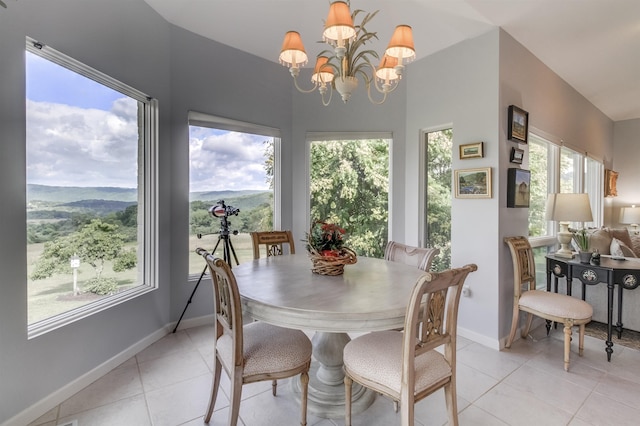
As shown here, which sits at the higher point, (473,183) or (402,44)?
(402,44)

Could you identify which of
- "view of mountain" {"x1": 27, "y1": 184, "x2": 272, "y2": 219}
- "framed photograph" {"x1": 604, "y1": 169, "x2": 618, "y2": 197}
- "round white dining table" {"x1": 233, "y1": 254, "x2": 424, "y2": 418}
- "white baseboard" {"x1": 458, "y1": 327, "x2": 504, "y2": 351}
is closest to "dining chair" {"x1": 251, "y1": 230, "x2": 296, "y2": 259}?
"round white dining table" {"x1": 233, "y1": 254, "x2": 424, "y2": 418}

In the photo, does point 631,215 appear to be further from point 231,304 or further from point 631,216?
point 231,304

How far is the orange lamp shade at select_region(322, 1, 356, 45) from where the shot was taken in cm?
161

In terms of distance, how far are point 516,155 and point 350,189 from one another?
1720mm

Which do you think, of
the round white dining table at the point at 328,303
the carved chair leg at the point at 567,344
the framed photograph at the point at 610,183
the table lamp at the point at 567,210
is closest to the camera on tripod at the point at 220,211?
the round white dining table at the point at 328,303

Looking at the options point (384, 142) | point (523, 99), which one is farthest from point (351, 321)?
point (523, 99)

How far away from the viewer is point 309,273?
1954 millimetres

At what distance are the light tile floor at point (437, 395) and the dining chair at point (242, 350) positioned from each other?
30 centimetres

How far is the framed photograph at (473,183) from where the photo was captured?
2.70m

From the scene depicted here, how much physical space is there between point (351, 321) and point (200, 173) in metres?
2.43

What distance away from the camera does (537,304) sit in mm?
2525

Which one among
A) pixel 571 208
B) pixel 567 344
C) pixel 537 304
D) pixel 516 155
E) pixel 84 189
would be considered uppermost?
pixel 516 155

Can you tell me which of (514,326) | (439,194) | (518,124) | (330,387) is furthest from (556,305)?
(330,387)

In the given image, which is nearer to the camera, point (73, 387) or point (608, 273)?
point (73, 387)
